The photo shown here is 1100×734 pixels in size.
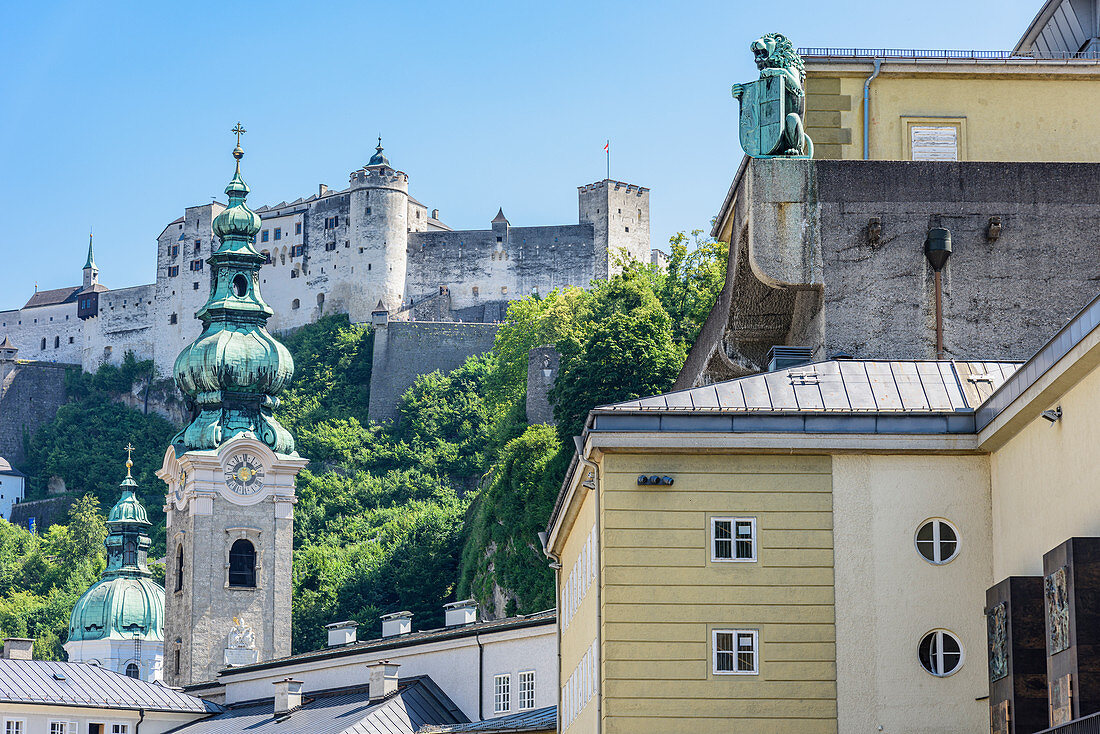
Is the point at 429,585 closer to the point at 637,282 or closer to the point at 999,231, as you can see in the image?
the point at 637,282

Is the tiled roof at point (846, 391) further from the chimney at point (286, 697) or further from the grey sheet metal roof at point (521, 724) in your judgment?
the chimney at point (286, 697)

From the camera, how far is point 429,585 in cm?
7925

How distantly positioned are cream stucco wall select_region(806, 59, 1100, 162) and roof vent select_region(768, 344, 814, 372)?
4.87 m

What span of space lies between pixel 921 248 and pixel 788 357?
126 inches

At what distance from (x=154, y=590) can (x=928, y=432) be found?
65576 millimetres

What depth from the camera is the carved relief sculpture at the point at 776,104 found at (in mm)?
30781

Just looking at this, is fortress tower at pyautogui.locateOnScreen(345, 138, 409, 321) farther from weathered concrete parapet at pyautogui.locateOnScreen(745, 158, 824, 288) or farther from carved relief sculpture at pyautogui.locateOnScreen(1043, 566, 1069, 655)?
carved relief sculpture at pyautogui.locateOnScreen(1043, 566, 1069, 655)

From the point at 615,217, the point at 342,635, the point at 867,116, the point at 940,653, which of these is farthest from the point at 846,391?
the point at 615,217

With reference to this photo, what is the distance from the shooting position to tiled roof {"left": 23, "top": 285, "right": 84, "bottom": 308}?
516 ft

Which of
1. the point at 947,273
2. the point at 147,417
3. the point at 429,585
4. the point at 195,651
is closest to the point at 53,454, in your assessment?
the point at 147,417

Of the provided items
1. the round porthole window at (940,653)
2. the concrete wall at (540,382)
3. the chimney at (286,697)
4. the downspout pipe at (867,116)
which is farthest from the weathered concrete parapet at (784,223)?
the concrete wall at (540,382)

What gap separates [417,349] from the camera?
126875mm

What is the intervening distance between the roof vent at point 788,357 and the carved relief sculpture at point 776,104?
133 inches

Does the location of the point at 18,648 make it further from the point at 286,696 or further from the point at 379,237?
the point at 379,237
